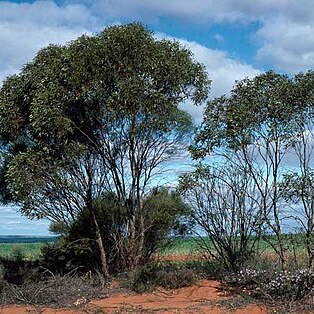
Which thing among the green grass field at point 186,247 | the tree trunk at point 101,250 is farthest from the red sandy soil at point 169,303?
the tree trunk at point 101,250

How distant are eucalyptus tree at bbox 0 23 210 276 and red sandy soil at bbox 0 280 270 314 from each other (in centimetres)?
215

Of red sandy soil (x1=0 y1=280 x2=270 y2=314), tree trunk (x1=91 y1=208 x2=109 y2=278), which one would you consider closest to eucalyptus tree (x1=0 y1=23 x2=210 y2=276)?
tree trunk (x1=91 y1=208 x2=109 y2=278)

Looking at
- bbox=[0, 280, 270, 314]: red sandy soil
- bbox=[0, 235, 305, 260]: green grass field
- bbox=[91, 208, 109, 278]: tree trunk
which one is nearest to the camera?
bbox=[0, 280, 270, 314]: red sandy soil

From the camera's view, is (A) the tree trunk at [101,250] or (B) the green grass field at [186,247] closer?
(B) the green grass field at [186,247]

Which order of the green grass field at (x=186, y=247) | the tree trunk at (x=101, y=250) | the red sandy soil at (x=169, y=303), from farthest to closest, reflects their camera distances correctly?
the tree trunk at (x=101, y=250), the green grass field at (x=186, y=247), the red sandy soil at (x=169, y=303)

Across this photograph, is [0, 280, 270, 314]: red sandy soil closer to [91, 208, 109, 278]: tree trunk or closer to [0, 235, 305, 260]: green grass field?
[0, 235, 305, 260]: green grass field

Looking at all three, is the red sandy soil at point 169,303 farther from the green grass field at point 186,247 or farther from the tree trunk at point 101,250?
the tree trunk at point 101,250

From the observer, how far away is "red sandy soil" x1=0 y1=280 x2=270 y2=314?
11.8 meters

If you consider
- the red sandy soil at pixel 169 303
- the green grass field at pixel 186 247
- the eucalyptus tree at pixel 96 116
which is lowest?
the red sandy soil at pixel 169 303

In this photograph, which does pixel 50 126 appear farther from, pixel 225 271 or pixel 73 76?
pixel 225 271

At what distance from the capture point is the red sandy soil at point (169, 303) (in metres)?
11.8

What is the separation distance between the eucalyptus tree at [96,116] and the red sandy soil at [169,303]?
215 cm

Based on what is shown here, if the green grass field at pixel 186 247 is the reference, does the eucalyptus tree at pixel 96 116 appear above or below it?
above

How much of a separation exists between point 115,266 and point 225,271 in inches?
116
